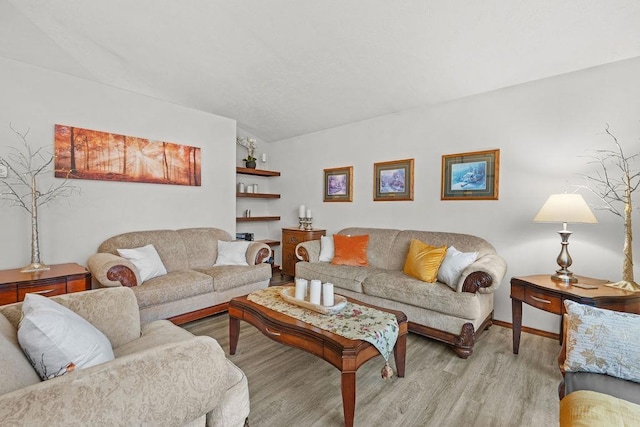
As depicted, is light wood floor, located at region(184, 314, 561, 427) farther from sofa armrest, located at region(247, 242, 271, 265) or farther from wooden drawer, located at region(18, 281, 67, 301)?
wooden drawer, located at region(18, 281, 67, 301)

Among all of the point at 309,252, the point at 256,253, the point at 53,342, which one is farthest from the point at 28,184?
the point at 309,252

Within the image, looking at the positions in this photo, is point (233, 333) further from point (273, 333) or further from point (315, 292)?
point (315, 292)

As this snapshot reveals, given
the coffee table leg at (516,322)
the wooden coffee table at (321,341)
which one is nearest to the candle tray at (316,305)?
the wooden coffee table at (321,341)

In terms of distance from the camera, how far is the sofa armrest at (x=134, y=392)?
0.73 meters

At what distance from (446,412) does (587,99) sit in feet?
9.41

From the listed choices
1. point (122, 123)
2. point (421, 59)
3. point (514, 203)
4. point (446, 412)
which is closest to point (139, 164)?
point (122, 123)

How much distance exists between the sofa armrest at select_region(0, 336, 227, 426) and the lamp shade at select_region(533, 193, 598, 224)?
2.60 m

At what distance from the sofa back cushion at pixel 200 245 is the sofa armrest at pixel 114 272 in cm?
88

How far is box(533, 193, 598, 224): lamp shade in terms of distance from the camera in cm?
227

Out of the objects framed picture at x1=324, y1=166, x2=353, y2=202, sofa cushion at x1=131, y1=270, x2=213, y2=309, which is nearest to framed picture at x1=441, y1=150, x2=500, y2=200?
framed picture at x1=324, y1=166, x2=353, y2=202

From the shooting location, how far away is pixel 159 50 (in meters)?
2.96

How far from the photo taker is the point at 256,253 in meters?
3.74

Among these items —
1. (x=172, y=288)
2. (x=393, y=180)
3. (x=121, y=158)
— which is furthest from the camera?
(x=393, y=180)

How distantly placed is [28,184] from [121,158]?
2.79 feet
